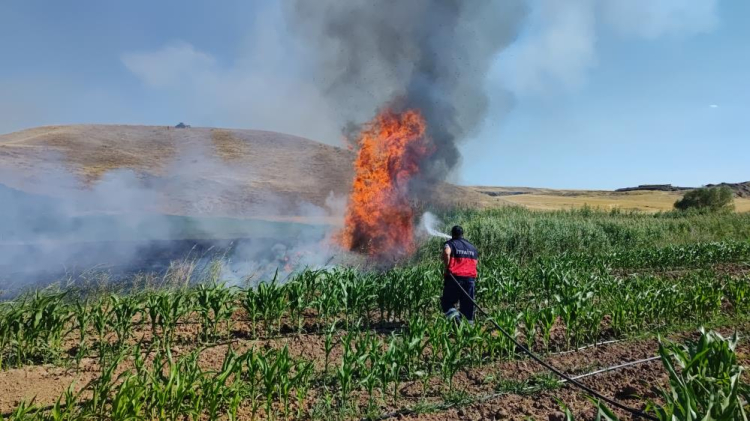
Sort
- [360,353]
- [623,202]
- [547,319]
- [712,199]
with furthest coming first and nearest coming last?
[623,202] → [712,199] → [547,319] → [360,353]

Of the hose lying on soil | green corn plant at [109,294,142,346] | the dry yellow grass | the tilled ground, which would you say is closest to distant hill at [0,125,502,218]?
the tilled ground

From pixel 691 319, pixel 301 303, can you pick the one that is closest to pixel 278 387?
pixel 301 303

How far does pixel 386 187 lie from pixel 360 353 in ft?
36.7

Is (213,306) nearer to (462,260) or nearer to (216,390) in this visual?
(216,390)

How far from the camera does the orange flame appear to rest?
15.8 metres

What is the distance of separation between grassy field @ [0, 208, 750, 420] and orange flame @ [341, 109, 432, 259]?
19.5 ft

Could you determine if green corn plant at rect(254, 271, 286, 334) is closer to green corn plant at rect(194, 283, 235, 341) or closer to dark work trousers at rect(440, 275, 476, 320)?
green corn plant at rect(194, 283, 235, 341)

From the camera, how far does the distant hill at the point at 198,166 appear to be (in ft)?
104

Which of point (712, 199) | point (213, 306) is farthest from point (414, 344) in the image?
point (712, 199)

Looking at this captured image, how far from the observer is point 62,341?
612 cm

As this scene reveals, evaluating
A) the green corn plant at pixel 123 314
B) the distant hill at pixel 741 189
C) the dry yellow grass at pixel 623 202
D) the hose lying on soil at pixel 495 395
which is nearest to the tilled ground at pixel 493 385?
the hose lying on soil at pixel 495 395

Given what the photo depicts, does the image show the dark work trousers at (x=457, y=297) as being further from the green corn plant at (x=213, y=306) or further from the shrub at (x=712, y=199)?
the shrub at (x=712, y=199)

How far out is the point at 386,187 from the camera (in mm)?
15734

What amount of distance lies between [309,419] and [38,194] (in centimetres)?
2982
